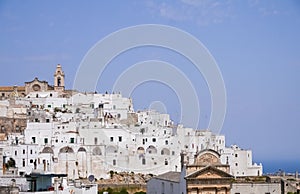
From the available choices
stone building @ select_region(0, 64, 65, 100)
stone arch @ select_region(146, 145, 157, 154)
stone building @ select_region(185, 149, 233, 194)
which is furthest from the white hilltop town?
stone building @ select_region(185, 149, 233, 194)

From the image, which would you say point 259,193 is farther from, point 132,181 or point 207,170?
point 132,181

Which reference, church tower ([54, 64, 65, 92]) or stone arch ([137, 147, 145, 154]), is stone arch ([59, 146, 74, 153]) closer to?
stone arch ([137, 147, 145, 154])

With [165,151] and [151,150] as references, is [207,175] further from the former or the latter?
[151,150]

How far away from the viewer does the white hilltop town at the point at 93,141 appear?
49156 mm

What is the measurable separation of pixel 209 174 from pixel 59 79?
39257 millimetres

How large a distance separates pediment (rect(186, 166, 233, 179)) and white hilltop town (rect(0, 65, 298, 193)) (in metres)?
9.16

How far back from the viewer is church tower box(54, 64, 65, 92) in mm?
70431

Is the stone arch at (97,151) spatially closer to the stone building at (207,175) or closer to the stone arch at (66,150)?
the stone arch at (66,150)

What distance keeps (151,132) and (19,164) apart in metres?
14.4

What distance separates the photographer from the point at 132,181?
50.2 meters

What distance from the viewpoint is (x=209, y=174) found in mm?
35125

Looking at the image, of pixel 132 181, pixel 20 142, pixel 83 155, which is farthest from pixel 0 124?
pixel 132 181

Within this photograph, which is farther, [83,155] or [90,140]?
[90,140]

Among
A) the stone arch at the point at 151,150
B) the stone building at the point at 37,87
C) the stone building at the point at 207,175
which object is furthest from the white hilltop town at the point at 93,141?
the stone building at the point at 207,175
